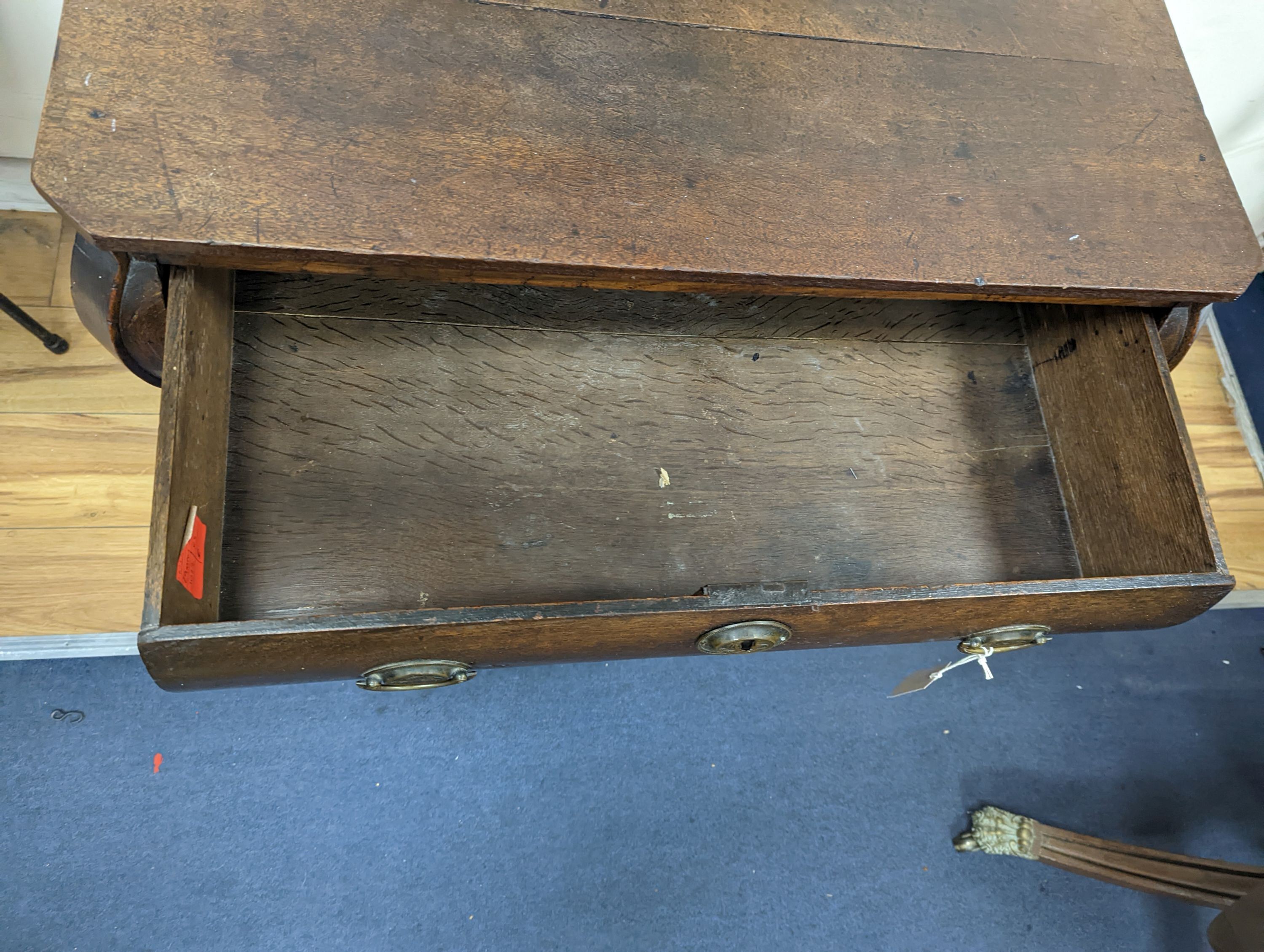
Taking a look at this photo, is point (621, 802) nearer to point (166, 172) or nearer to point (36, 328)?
point (166, 172)

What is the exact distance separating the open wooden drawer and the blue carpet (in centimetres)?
42

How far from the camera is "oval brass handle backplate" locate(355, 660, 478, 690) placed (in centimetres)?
64

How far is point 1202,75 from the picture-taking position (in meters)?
1.28

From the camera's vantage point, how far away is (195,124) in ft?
1.88

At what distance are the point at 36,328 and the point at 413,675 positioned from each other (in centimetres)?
87

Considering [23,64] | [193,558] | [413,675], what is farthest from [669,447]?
[23,64]

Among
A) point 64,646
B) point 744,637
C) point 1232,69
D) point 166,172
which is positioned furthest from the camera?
point 1232,69

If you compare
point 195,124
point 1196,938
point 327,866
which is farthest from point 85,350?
point 1196,938

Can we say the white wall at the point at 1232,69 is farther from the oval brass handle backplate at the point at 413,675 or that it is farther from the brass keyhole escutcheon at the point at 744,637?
the oval brass handle backplate at the point at 413,675

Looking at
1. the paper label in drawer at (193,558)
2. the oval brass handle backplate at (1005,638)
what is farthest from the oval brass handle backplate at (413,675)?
the oval brass handle backplate at (1005,638)

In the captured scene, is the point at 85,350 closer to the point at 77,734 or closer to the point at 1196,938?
the point at 77,734

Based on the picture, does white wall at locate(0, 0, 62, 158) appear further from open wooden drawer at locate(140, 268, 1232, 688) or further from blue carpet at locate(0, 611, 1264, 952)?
blue carpet at locate(0, 611, 1264, 952)

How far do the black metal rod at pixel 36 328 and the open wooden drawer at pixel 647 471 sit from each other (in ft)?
1.63

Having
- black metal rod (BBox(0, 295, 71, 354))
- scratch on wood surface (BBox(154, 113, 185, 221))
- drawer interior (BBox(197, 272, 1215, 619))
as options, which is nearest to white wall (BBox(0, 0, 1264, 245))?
black metal rod (BBox(0, 295, 71, 354))
